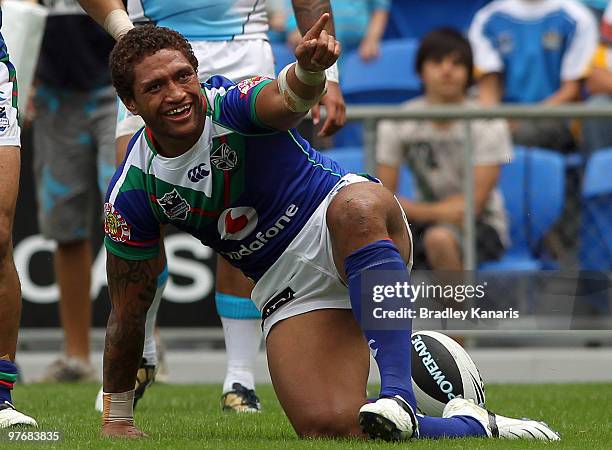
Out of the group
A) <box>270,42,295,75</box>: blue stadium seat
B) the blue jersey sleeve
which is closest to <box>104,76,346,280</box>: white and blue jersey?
the blue jersey sleeve

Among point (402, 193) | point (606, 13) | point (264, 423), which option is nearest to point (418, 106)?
point (402, 193)

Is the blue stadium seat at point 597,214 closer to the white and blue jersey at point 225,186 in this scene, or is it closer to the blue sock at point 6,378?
the white and blue jersey at point 225,186

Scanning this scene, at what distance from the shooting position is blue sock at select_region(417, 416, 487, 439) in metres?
4.21

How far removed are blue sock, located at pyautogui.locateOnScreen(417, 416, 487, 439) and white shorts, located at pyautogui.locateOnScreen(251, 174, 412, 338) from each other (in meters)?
0.55

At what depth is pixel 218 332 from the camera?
8.07 meters

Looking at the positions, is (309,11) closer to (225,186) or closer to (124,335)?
(225,186)

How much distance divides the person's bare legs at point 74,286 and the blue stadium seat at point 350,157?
1535 millimetres

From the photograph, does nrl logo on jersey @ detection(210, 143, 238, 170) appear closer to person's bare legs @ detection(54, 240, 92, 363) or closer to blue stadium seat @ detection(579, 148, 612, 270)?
person's bare legs @ detection(54, 240, 92, 363)

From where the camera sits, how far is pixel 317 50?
3916 mm

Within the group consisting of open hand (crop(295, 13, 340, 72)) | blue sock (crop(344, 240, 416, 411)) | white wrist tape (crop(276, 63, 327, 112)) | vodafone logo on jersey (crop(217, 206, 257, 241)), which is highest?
open hand (crop(295, 13, 340, 72))

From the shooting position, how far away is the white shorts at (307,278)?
4.60 meters

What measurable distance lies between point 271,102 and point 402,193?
3651mm

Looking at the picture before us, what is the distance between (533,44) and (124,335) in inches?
237

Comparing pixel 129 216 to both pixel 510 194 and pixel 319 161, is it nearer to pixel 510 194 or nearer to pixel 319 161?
pixel 319 161
